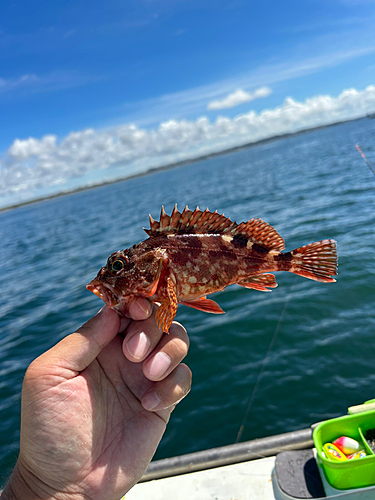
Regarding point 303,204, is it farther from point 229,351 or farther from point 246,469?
point 246,469

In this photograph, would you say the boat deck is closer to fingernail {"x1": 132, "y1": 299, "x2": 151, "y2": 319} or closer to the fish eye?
fingernail {"x1": 132, "y1": 299, "x2": 151, "y2": 319}

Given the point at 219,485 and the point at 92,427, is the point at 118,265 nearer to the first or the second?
the point at 92,427

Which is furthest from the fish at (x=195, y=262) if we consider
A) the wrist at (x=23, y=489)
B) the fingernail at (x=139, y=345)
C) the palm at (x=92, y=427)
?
the wrist at (x=23, y=489)

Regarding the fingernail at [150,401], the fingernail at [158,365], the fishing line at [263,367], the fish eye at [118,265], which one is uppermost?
the fish eye at [118,265]

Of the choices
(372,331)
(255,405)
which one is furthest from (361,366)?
(255,405)

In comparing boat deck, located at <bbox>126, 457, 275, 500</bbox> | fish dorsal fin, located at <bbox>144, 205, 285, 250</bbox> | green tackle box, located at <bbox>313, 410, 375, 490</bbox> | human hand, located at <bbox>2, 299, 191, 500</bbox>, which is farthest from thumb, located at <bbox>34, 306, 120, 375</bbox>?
green tackle box, located at <bbox>313, 410, 375, 490</bbox>

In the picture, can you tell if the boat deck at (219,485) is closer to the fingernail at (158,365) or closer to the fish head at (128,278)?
the fingernail at (158,365)
